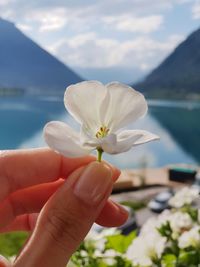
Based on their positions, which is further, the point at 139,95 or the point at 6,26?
the point at 6,26

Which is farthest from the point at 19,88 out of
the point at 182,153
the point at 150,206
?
the point at 150,206

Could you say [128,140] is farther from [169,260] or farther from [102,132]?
[169,260]

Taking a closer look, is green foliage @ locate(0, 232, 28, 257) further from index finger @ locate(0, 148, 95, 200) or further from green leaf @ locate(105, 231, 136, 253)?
index finger @ locate(0, 148, 95, 200)

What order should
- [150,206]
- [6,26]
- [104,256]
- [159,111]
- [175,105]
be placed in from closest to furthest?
[104,256] → [150,206] → [159,111] → [175,105] → [6,26]

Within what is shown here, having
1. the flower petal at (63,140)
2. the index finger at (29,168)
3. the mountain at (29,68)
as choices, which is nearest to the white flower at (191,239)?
the index finger at (29,168)

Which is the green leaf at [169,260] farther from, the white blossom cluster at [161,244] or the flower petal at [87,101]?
the flower petal at [87,101]

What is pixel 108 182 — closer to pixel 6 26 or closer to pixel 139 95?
pixel 139 95
